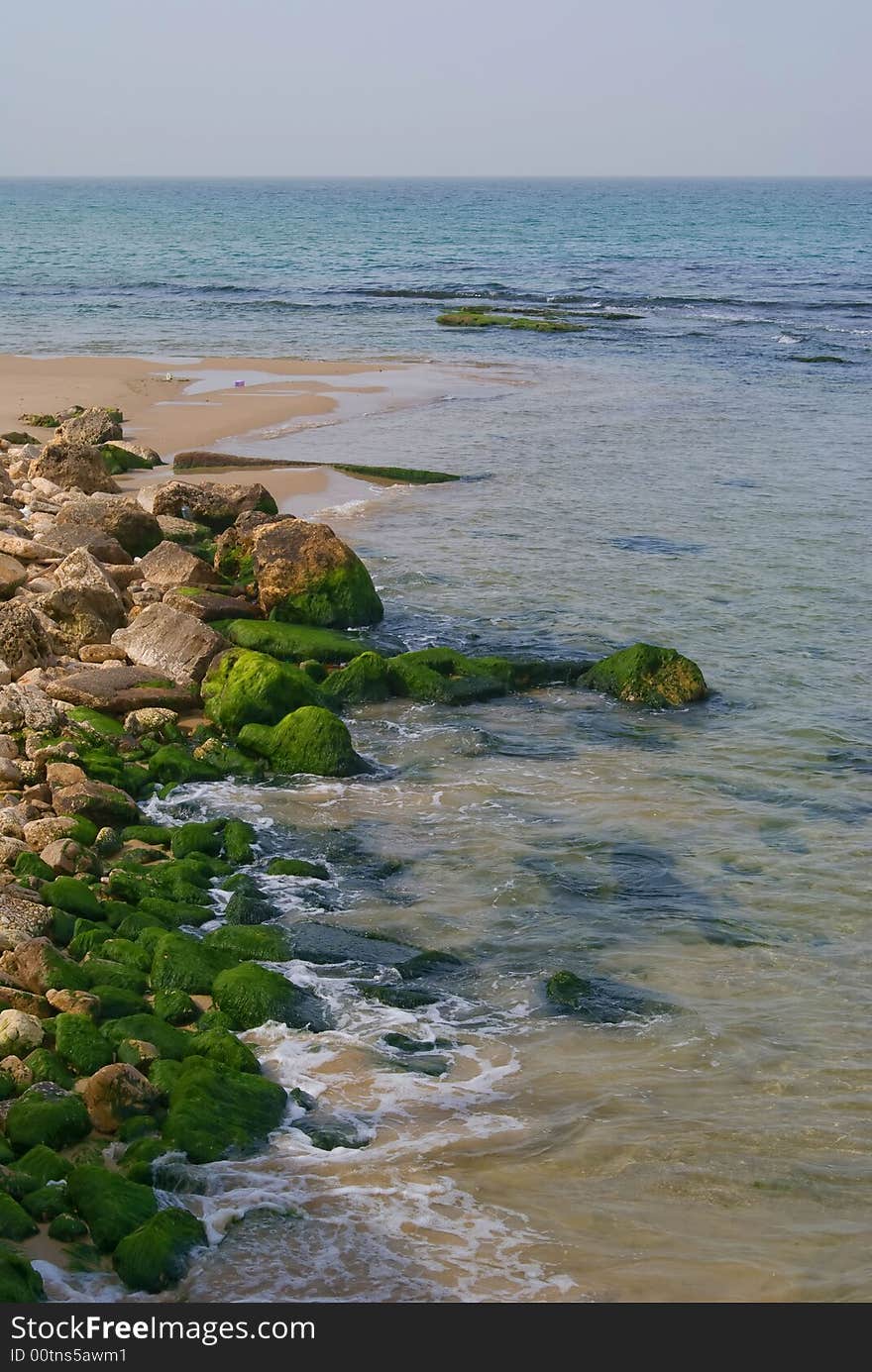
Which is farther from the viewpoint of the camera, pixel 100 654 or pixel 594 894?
pixel 100 654

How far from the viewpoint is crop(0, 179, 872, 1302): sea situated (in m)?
5.70

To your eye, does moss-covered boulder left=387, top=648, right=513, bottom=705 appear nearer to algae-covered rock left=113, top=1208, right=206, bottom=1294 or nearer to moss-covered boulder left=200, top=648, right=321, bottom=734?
moss-covered boulder left=200, top=648, right=321, bottom=734

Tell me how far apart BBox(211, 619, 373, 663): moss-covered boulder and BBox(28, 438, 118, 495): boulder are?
5.45 m

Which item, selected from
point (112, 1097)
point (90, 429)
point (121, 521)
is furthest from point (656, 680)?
point (90, 429)

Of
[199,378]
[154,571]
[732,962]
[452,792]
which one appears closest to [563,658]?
[452,792]

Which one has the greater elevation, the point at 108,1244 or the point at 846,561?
the point at 846,561

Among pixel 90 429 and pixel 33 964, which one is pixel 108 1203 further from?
pixel 90 429

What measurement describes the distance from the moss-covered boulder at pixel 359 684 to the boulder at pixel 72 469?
268 inches

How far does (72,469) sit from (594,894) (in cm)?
1103

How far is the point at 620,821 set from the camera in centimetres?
971

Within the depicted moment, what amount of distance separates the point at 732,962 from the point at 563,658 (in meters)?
5.19

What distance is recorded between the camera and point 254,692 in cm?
1088

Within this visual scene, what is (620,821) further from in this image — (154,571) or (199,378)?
(199,378)

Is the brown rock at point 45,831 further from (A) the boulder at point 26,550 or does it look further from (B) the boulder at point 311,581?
(A) the boulder at point 26,550
